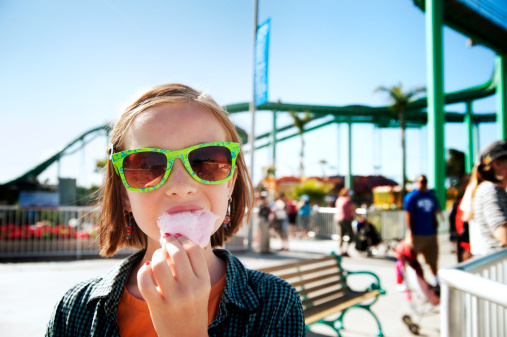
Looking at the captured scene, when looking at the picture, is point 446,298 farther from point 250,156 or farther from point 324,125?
point 324,125

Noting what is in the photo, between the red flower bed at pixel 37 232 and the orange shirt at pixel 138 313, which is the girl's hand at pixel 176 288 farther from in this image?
the red flower bed at pixel 37 232

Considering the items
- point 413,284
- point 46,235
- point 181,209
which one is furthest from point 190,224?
point 46,235

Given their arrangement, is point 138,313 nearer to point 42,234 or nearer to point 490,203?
point 490,203

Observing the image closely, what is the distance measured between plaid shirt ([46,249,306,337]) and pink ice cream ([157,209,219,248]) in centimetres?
26

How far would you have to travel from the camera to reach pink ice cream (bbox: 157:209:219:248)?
2.98 ft

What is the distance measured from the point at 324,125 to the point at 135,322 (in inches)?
1549

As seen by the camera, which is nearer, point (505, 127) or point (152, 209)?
point (152, 209)

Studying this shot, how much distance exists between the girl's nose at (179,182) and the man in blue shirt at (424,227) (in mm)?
5550

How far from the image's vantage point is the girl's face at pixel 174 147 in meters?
0.99

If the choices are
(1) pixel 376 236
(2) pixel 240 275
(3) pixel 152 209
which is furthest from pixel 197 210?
(1) pixel 376 236

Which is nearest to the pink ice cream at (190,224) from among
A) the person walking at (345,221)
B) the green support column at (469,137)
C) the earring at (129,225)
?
the earring at (129,225)

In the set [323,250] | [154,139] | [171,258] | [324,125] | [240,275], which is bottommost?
[323,250]

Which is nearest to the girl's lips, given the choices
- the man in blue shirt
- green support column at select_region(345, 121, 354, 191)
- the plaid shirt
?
the plaid shirt

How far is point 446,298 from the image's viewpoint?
78.6 inches
